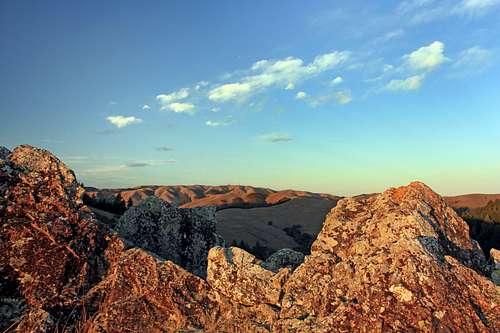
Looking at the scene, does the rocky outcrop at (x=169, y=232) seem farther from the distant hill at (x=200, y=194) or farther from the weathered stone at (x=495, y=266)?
the distant hill at (x=200, y=194)

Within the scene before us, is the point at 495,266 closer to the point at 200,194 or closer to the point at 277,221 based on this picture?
the point at 277,221

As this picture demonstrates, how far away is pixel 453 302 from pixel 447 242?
2.70 m

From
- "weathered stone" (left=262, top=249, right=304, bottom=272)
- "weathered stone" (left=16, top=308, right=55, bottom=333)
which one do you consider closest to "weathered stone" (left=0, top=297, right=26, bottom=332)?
"weathered stone" (left=16, top=308, right=55, bottom=333)

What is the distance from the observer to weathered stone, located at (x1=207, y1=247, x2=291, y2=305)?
6809mm

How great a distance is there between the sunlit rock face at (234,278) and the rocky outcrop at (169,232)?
5.04ft

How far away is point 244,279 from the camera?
7.02 m

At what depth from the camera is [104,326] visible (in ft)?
20.6

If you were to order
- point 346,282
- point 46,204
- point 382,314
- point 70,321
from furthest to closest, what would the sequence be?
point 46,204 → point 70,321 → point 346,282 → point 382,314

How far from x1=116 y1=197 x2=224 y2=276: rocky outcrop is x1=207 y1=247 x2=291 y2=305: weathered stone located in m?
1.99

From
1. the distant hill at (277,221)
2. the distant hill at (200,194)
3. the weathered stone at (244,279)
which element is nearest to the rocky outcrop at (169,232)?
the weathered stone at (244,279)

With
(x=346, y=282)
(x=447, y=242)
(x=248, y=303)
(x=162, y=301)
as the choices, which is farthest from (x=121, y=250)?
(x=447, y=242)

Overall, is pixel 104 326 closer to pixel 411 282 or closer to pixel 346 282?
pixel 346 282

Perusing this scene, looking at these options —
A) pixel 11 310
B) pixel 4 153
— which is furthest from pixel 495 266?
pixel 4 153

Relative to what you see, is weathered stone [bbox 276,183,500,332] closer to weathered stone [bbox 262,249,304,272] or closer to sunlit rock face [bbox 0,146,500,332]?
sunlit rock face [bbox 0,146,500,332]
